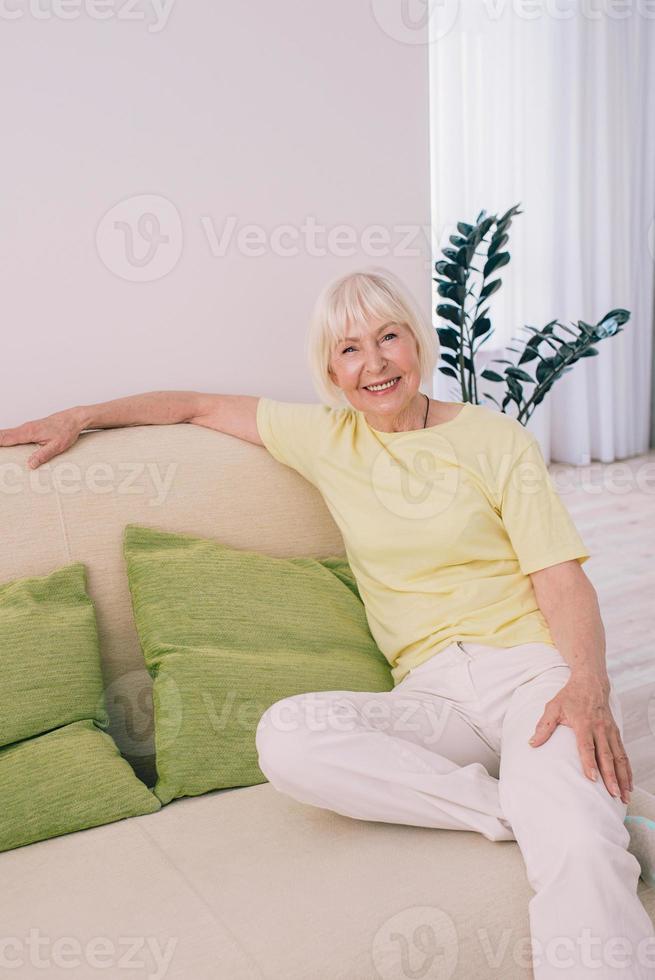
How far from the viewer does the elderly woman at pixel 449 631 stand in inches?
50.6

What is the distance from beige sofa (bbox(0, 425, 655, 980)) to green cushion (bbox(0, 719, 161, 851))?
0.08 ft

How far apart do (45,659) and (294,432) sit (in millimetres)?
624

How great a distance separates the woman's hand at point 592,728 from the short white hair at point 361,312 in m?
0.65

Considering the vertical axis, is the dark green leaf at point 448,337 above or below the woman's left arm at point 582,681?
above

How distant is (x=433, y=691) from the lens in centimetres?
165

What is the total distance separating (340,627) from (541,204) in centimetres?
360

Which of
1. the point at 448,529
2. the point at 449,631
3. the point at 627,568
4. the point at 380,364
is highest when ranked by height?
the point at 380,364

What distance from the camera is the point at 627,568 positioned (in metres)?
3.65

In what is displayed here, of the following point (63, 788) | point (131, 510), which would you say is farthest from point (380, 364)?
point (63, 788)

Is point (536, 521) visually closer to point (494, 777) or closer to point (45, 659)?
point (494, 777)

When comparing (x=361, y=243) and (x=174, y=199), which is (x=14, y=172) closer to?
(x=174, y=199)

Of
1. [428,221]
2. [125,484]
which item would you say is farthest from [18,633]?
[428,221]

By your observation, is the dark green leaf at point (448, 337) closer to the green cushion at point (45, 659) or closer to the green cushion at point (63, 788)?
the green cushion at point (45, 659)

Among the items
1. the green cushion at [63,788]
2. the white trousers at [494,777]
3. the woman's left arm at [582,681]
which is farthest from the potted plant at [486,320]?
the green cushion at [63,788]
